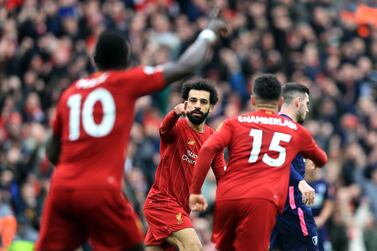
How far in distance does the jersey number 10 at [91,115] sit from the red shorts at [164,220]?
346cm

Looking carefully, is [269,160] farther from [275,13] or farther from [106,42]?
[275,13]

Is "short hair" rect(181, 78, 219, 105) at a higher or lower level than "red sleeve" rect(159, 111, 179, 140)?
higher

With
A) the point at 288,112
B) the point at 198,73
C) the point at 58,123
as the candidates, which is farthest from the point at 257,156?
the point at 198,73

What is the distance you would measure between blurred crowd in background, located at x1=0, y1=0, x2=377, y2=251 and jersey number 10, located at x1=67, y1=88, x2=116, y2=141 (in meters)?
9.17

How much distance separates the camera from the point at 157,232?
13234 mm

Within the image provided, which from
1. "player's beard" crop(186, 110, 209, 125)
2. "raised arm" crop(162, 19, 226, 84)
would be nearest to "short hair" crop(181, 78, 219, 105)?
"player's beard" crop(186, 110, 209, 125)

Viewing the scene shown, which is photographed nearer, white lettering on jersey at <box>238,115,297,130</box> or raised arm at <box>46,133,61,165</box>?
raised arm at <box>46,133,61,165</box>

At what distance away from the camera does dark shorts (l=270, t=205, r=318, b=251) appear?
1348 cm

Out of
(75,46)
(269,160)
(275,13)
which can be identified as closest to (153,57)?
(75,46)

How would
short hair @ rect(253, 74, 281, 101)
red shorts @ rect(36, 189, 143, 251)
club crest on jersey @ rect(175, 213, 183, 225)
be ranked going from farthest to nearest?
club crest on jersey @ rect(175, 213, 183, 225), short hair @ rect(253, 74, 281, 101), red shorts @ rect(36, 189, 143, 251)

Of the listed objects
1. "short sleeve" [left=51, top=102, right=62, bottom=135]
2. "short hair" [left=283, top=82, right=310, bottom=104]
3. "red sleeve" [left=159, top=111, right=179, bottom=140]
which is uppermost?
"short sleeve" [left=51, top=102, right=62, bottom=135]

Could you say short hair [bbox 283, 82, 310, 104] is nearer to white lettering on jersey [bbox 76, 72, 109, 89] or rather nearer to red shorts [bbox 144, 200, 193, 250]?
red shorts [bbox 144, 200, 193, 250]

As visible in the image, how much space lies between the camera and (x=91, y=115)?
32.2 feet

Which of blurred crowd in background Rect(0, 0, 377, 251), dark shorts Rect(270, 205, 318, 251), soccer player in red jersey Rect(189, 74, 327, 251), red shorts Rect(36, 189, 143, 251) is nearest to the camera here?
red shorts Rect(36, 189, 143, 251)
